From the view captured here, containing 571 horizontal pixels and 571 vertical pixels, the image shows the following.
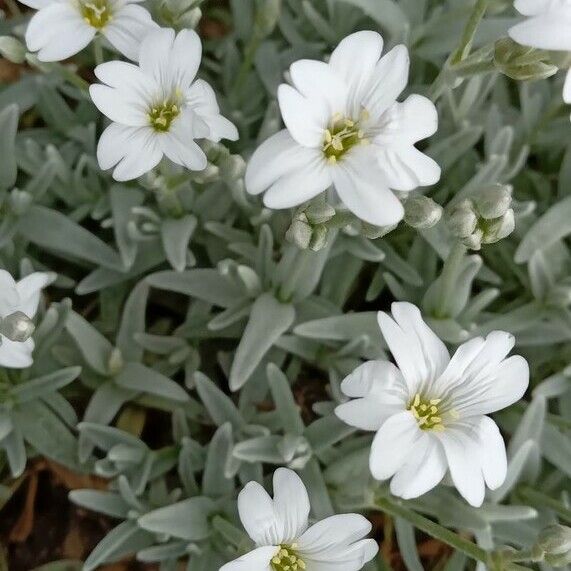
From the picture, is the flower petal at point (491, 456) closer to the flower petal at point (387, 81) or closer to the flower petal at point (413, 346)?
the flower petal at point (413, 346)

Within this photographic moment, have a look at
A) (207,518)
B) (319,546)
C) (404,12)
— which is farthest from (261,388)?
(404,12)

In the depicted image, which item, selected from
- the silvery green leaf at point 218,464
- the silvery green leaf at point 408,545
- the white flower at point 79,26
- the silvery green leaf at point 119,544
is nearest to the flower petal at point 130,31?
the white flower at point 79,26

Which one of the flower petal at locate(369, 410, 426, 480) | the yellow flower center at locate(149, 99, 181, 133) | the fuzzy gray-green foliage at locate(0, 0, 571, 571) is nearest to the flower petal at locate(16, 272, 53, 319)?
the fuzzy gray-green foliage at locate(0, 0, 571, 571)

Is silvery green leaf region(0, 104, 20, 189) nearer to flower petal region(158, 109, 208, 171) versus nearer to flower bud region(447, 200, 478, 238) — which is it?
flower petal region(158, 109, 208, 171)

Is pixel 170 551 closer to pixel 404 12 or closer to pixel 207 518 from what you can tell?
pixel 207 518

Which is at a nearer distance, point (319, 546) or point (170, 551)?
point (319, 546)
